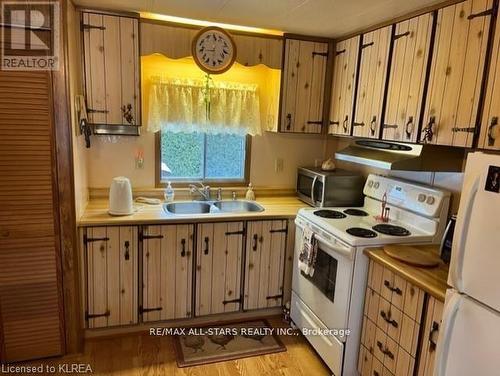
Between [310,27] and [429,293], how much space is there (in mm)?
2035

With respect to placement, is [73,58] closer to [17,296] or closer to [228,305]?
[17,296]

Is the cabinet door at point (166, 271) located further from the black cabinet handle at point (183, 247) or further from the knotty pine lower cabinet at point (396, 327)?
the knotty pine lower cabinet at point (396, 327)

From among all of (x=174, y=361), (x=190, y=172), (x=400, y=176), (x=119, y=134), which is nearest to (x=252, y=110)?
(x=190, y=172)

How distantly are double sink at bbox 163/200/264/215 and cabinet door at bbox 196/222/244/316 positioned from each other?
0.98ft

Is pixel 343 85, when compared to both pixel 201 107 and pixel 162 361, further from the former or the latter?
pixel 162 361

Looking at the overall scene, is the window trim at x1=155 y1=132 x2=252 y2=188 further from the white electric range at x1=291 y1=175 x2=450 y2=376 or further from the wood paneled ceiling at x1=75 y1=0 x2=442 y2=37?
the wood paneled ceiling at x1=75 y1=0 x2=442 y2=37

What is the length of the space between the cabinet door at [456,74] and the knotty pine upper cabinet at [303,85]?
1.12 metres

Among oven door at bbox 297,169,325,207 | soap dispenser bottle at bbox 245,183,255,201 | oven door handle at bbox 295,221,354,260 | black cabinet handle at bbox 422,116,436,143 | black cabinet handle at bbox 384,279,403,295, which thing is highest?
black cabinet handle at bbox 422,116,436,143

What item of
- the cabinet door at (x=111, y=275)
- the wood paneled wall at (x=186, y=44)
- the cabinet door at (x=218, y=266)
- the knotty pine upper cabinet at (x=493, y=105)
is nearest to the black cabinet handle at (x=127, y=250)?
the cabinet door at (x=111, y=275)

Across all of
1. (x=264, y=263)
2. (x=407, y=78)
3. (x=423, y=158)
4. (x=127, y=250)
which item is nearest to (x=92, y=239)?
(x=127, y=250)

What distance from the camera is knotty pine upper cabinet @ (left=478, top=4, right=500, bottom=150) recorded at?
166cm

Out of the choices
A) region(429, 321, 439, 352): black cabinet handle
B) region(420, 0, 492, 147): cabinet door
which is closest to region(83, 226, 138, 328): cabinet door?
region(429, 321, 439, 352): black cabinet handle

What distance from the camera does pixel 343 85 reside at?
114 inches

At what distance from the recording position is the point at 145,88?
9.62 ft
